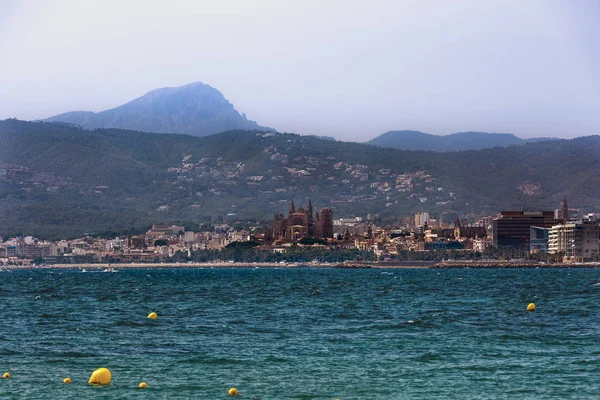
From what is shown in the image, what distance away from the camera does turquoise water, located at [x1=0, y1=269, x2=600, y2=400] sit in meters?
34.8

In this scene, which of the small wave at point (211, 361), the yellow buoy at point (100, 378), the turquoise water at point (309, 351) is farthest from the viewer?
the small wave at point (211, 361)

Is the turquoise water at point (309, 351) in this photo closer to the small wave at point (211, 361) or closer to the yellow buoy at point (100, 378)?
the small wave at point (211, 361)

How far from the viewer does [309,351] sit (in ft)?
142

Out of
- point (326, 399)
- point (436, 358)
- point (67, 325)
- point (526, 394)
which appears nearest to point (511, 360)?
point (436, 358)

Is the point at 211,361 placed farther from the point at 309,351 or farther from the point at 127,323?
the point at 127,323

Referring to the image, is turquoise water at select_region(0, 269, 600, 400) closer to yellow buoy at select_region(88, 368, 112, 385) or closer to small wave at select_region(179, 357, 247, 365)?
small wave at select_region(179, 357, 247, 365)

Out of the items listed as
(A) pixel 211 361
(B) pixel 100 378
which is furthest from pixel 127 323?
(B) pixel 100 378

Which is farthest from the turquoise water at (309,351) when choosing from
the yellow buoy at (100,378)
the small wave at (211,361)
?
the yellow buoy at (100,378)

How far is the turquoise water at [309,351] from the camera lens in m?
34.8

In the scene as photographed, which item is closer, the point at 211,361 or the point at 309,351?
the point at 211,361

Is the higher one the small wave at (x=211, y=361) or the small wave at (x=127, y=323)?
the small wave at (x=127, y=323)

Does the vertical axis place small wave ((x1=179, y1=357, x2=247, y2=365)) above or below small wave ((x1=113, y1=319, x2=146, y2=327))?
below

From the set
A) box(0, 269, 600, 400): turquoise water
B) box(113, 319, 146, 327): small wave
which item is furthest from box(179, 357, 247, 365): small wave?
box(113, 319, 146, 327): small wave

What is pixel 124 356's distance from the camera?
137 ft
